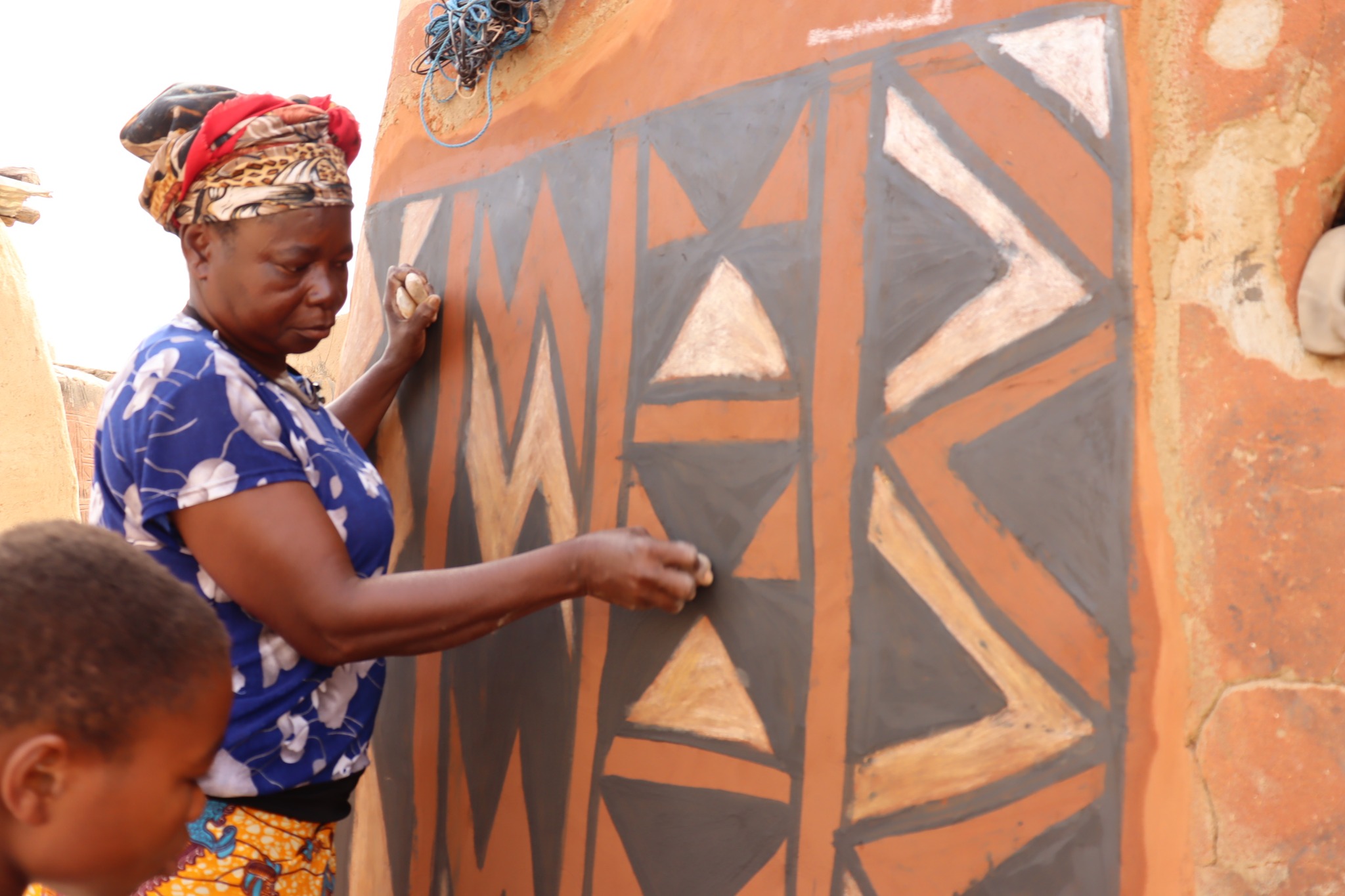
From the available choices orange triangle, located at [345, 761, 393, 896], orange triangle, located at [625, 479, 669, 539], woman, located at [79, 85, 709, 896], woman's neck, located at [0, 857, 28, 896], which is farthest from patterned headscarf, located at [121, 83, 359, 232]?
orange triangle, located at [345, 761, 393, 896]

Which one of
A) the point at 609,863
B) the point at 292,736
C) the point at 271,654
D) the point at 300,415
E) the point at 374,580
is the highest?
the point at 300,415

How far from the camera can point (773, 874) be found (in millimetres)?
1735

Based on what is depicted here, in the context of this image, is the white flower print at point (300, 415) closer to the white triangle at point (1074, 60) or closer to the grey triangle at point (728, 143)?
the grey triangle at point (728, 143)

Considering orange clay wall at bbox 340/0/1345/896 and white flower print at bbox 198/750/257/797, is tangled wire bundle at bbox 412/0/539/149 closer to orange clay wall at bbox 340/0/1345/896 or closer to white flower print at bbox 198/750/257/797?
orange clay wall at bbox 340/0/1345/896

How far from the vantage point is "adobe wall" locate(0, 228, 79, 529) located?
22.4 ft

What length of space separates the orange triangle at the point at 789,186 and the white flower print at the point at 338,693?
3.06ft

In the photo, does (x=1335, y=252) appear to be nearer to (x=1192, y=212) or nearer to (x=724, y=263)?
(x=1192, y=212)

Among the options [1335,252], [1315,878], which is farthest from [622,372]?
[1315,878]

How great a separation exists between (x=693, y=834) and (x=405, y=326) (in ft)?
4.19

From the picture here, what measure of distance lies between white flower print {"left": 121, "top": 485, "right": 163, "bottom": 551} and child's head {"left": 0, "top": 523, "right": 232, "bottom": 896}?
1.63ft

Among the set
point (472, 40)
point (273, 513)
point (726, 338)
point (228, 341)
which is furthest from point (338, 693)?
point (472, 40)

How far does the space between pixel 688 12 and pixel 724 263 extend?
18.7 inches

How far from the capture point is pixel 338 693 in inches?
71.4

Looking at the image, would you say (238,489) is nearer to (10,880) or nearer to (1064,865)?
(10,880)
